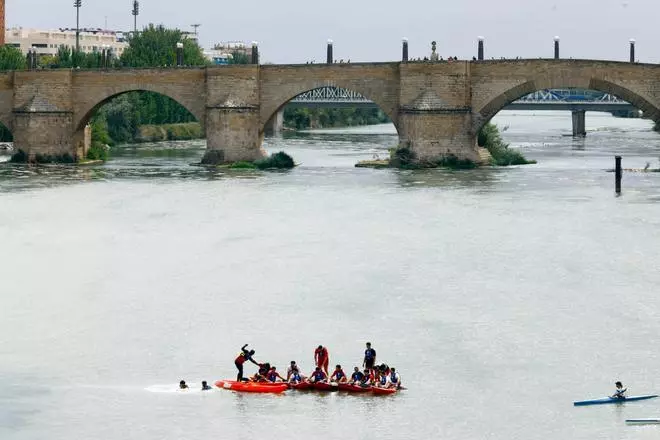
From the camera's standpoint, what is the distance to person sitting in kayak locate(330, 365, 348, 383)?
3538cm

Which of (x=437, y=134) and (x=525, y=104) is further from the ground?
(x=525, y=104)

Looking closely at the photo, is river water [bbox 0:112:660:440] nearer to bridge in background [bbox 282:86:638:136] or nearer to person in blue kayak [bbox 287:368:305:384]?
person in blue kayak [bbox 287:368:305:384]

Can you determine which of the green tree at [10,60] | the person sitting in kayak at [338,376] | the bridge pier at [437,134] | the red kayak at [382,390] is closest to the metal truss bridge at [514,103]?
the green tree at [10,60]

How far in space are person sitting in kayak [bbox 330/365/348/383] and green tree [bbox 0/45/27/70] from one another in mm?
83110

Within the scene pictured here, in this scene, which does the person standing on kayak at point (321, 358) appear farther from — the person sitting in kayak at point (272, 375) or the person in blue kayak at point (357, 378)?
the person sitting in kayak at point (272, 375)

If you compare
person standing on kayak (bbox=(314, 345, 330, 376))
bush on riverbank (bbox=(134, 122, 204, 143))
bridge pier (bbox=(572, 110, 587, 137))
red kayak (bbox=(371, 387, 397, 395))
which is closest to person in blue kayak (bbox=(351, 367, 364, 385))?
red kayak (bbox=(371, 387, 397, 395))

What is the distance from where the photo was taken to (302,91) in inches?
3386

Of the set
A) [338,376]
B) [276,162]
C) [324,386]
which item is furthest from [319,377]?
[276,162]

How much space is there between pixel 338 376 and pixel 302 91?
5173 centimetres

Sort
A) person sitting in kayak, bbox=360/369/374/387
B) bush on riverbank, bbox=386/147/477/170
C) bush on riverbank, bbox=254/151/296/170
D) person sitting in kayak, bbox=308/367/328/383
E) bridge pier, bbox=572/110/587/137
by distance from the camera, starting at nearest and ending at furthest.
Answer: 1. person sitting in kayak, bbox=360/369/374/387
2. person sitting in kayak, bbox=308/367/328/383
3. bush on riverbank, bbox=386/147/477/170
4. bush on riverbank, bbox=254/151/296/170
5. bridge pier, bbox=572/110/587/137

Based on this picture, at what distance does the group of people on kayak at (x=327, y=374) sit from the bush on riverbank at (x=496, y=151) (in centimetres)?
5181

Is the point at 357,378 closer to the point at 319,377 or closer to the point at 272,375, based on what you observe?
the point at 319,377

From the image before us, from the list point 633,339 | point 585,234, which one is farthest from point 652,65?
point 633,339

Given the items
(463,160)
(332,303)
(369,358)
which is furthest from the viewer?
(463,160)
